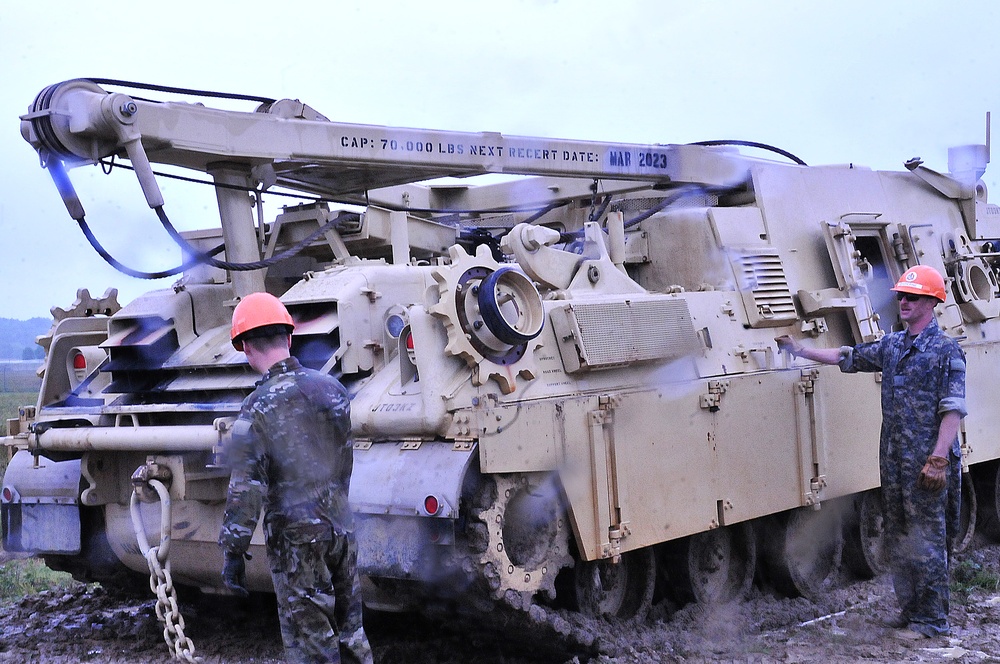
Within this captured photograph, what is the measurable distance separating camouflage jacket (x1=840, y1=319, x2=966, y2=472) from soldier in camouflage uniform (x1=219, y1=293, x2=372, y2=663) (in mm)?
3768

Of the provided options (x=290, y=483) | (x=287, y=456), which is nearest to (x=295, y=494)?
(x=290, y=483)

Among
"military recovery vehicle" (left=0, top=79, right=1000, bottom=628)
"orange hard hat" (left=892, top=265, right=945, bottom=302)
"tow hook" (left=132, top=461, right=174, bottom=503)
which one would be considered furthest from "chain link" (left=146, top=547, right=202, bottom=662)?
"orange hard hat" (left=892, top=265, right=945, bottom=302)

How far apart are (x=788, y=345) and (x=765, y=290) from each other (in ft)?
1.57

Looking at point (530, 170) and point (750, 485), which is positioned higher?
point (530, 170)

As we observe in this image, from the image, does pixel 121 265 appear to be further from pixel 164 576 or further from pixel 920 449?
pixel 920 449

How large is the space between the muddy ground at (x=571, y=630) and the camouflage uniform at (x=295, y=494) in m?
1.45

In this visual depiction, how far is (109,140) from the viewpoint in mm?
6918

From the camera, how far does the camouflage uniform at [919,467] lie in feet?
23.9

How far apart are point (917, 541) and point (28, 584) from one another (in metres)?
6.48

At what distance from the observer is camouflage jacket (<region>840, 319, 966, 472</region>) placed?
284 inches

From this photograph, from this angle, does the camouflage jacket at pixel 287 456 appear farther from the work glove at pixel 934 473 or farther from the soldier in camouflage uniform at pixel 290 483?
the work glove at pixel 934 473

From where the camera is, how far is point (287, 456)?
489 centimetres

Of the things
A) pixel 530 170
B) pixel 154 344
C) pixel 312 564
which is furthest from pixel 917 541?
pixel 154 344

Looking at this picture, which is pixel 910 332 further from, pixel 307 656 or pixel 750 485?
pixel 307 656
